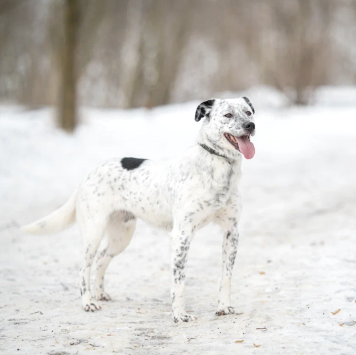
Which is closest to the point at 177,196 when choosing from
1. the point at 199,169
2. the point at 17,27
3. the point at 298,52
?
the point at 199,169

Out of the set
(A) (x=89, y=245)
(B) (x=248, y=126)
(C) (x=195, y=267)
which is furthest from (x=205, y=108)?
(C) (x=195, y=267)

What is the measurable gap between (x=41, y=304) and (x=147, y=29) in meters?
23.7

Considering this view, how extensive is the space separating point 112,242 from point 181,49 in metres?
23.3

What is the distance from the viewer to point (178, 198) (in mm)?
4430

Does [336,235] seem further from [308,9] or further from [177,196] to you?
[308,9]

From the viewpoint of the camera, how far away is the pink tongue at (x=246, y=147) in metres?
4.12

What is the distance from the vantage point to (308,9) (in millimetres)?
23828

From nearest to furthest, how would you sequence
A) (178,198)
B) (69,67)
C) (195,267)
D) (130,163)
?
(178,198), (130,163), (195,267), (69,67)

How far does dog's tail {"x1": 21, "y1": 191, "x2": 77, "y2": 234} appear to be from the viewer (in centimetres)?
522

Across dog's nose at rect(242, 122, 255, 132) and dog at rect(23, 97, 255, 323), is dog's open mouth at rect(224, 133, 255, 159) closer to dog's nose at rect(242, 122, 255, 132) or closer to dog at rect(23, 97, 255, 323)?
dog at rect(23, 97, 255, 323)

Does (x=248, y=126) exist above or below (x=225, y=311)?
above

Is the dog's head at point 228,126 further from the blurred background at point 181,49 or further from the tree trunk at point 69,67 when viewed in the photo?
the blurred background at point 181,49

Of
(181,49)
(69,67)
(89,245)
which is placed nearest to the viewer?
(89,245)

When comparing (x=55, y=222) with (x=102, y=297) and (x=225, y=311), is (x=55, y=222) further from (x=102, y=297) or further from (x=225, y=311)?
(x=225, y=311)
